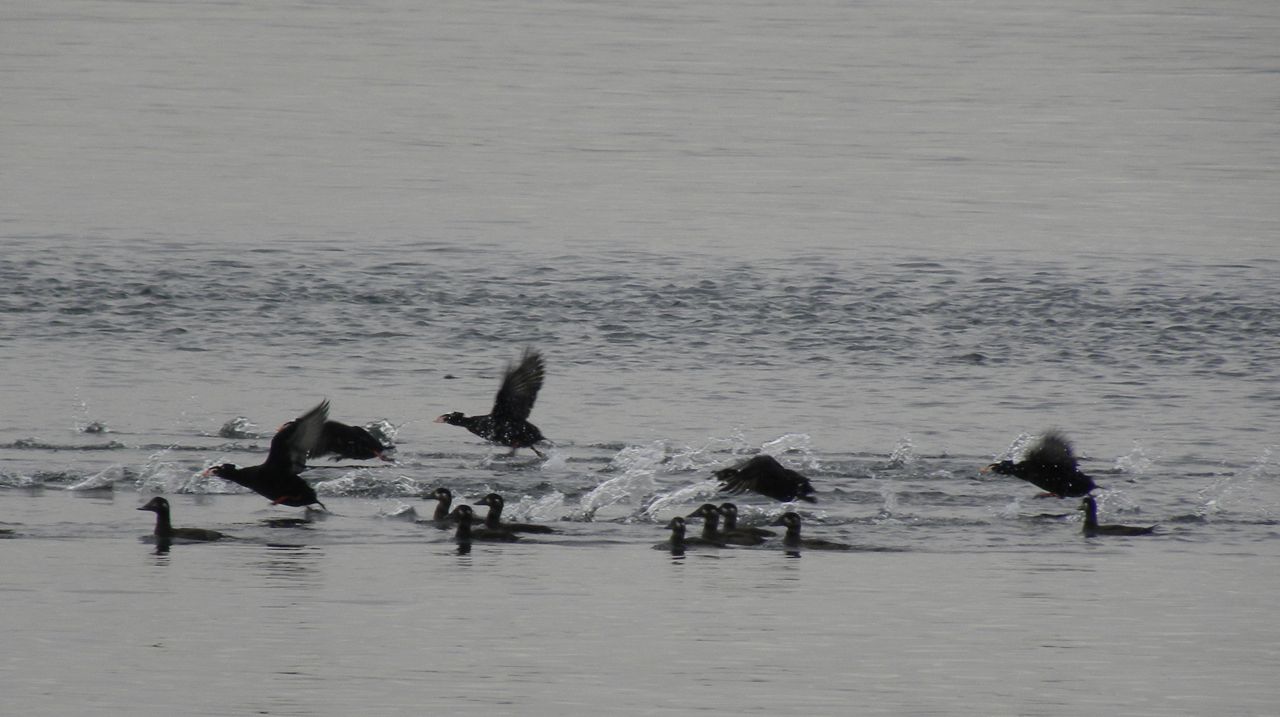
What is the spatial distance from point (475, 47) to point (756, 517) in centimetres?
7305

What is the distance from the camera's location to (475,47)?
8869 cm

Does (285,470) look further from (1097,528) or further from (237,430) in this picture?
(1097,528)

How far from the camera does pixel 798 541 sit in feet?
50.9

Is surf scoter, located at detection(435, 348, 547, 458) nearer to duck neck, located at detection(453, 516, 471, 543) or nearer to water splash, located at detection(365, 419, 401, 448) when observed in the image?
water splash, located at detection(365, 419, 401, 448)

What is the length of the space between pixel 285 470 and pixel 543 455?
11.7 feet

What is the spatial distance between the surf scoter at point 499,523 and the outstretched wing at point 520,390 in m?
3.37

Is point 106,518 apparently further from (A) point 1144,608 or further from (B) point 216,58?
(B) point 216,58

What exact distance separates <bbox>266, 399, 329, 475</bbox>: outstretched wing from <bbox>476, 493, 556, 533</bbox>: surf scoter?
1398 mm

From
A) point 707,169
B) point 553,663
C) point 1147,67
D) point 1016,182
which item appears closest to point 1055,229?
point 1016,182

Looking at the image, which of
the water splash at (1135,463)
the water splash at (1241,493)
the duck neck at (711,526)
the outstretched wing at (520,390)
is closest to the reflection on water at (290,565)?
the duck neck at (711,526)

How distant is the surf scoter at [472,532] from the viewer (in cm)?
1537

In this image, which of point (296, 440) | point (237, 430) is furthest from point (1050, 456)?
point (237, 430)

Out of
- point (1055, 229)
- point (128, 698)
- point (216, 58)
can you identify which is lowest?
point (128, 698)

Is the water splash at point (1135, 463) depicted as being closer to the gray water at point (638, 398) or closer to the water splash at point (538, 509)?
the gray water at point (638, 398)
